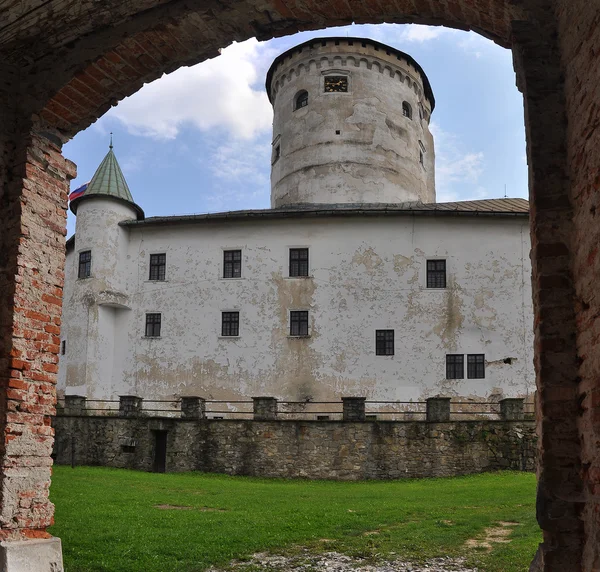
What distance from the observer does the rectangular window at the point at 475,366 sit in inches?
1114

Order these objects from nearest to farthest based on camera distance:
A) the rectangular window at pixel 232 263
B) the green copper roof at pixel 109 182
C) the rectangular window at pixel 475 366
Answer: the rectangular window at pixel 475 366, the rectangular window at pixel 232 263, the green copper roof at pixel 109 182

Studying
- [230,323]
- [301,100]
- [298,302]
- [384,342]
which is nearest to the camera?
[384,342]

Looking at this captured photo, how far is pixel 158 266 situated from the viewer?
31.5 m

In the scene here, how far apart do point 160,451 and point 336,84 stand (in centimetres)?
2158

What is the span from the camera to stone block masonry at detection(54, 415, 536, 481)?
22.0 meters

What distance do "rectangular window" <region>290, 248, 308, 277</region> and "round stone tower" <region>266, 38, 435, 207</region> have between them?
244 inches

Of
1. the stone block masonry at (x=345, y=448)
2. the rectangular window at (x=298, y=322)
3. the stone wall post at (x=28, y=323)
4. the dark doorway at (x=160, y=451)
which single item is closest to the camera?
the stone wall post at (x=28, y=323)

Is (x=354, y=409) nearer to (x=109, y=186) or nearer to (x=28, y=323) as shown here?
(x=109, y=186)

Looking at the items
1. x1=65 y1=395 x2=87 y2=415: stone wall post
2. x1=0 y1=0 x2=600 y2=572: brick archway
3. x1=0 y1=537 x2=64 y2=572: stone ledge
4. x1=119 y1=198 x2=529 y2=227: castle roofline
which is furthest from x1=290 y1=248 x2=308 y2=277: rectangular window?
x1=0 y1=537 x2=64 y2=572: stone ledge

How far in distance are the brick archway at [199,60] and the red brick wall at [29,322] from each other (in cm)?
1

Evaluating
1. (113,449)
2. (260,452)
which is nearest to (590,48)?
(260,452)

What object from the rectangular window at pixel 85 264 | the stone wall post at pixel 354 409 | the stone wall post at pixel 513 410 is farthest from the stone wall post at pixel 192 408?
the stone wall post at pixel 513 410

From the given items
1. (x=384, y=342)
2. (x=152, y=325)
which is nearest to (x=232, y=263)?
(x=152, y=325)

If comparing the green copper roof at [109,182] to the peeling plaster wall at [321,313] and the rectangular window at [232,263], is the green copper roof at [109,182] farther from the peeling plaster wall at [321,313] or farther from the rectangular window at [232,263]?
the rectangular window at [232,263]
